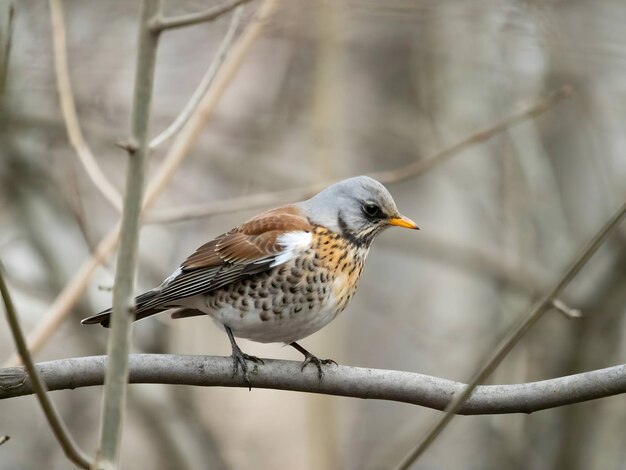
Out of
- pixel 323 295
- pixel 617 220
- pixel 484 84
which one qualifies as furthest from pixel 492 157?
pixel 617 220

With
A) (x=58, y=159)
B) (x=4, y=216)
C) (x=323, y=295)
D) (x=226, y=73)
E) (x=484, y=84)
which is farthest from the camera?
(x=484, y=84)

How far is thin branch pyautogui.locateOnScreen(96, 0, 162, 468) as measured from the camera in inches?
82.7

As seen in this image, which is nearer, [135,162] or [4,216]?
[135,162]

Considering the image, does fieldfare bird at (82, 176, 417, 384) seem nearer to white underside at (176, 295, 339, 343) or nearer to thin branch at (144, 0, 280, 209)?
white underside at (176, 295, 339, 343)

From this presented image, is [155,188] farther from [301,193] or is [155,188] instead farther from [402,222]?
[402,222]

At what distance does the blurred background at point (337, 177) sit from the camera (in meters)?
6.16

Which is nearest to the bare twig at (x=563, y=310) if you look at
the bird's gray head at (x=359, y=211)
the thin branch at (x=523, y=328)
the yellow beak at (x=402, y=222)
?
the thin branch at (x=523, y=328)

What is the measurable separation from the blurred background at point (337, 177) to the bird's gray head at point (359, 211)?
155 cm

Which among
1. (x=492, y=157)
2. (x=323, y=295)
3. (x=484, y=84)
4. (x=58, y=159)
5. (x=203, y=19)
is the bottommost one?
(x=323, y=295)

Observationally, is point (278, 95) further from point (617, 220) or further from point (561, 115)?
point (617, 220)

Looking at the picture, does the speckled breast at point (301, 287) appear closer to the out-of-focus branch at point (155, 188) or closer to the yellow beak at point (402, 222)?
the yellow beak at point (402, 222)

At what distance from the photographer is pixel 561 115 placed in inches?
312

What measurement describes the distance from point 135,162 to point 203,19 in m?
0.39

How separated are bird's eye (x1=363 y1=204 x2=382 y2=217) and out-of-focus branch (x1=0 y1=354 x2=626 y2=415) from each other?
1.02 metres
